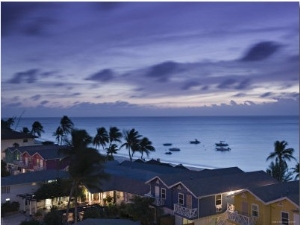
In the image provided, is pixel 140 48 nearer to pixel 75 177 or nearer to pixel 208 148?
pixel 75 177

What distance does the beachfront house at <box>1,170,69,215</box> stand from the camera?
58.6 feet

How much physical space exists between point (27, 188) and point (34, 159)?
6789 millimetres

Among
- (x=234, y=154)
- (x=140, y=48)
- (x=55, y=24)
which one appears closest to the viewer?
(x=55, y=24)

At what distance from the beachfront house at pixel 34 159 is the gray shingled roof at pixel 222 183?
38.0ft

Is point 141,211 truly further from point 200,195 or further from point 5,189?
point 5,189

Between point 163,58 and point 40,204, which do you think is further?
point 40,204

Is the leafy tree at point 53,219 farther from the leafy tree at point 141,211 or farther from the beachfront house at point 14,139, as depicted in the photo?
the beachfront house at point 14,139

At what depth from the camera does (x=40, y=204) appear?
17922 millimetres

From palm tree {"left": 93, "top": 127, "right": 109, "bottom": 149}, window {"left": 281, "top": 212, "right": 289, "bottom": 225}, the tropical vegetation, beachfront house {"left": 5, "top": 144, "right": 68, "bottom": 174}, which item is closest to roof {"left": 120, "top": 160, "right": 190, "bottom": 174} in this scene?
beachfront house {"left": 5, "top": 144, "right": 68, "bottom": 174}

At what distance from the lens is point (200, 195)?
45.8 ft

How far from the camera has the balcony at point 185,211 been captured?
14.2 m

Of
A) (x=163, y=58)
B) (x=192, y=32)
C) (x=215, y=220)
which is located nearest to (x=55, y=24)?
(x=192, y=32)

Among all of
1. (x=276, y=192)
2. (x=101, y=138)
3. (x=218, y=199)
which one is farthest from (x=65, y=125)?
(x=276, y=192)

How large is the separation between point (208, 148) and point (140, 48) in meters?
60.7
